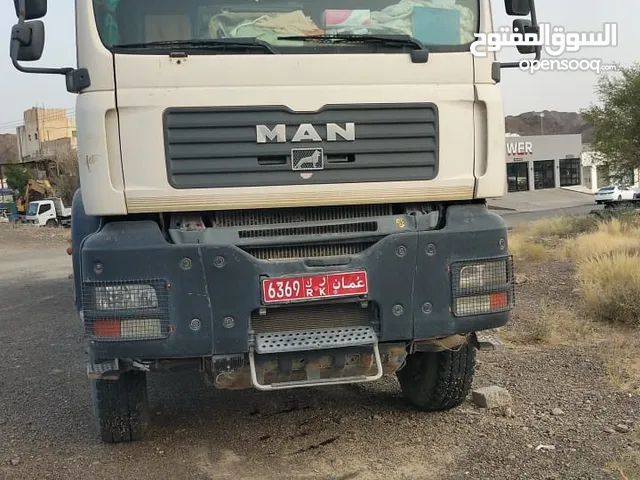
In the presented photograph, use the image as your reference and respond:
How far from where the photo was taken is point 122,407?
14.6 feet

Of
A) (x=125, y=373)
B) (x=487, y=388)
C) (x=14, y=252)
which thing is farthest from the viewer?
(x=14, y=252)

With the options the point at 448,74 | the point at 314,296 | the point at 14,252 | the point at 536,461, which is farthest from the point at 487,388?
the point at 14,252

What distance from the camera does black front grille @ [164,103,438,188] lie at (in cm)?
387

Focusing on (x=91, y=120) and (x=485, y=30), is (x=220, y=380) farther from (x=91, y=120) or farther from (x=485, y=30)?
(x=485, y=30)

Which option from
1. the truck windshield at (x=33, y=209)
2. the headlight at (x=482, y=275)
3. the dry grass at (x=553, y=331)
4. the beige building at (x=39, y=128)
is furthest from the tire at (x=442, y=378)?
the beige building at (x=39, y=128)

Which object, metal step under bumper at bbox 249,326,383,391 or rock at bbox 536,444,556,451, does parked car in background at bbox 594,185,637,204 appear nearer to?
rock at bbox 536,444,556,451

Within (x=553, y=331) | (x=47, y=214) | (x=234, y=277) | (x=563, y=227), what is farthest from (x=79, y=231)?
(x=47, y=214)

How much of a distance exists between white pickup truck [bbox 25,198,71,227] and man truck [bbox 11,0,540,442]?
36.2m

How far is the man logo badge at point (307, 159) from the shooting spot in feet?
12.9

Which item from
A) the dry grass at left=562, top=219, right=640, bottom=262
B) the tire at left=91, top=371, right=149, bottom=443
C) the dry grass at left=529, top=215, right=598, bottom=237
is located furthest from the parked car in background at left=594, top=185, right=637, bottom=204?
the tire at left=91, top=371, right=149, bottom=443

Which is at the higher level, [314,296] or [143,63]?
[143,63]

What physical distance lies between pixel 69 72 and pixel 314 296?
5.99 ft

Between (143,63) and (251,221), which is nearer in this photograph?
(143,63)

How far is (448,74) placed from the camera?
13.5 ft
